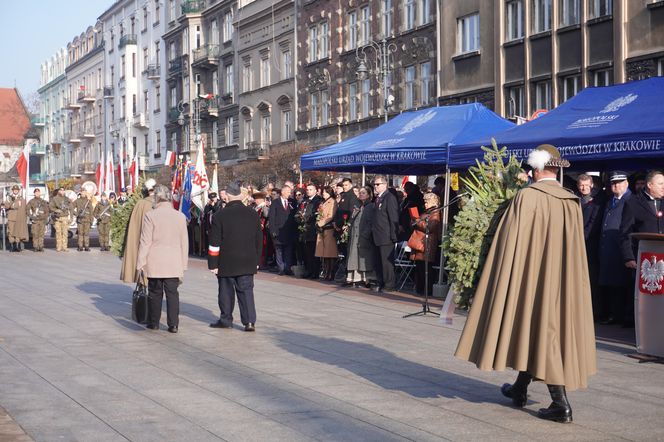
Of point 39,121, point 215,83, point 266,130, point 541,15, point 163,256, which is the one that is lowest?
point 163,256

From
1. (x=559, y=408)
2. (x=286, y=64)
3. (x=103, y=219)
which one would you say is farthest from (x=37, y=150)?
(x=559, y=408)

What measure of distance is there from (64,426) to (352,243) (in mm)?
11748

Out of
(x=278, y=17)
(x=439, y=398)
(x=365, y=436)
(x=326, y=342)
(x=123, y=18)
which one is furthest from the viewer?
(x=123, y=18)

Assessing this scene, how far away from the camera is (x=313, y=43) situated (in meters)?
47.7

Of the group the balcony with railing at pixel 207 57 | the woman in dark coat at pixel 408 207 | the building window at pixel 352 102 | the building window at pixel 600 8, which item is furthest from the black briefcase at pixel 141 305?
the balcony with railing at pixel 207 57

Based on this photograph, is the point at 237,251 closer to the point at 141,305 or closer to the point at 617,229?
the point at 141,305

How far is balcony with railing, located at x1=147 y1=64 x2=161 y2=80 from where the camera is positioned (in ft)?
247

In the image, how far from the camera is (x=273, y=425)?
738 centimetres

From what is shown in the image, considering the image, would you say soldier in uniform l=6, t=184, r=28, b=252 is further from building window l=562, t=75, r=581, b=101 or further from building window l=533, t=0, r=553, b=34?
building window l=562, t=75, r=581, b=101

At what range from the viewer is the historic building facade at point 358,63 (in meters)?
38.2

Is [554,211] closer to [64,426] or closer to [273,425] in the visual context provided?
[273,425]

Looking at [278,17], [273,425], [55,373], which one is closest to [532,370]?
[273,425]

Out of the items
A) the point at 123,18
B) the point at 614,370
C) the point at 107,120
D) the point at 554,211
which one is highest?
the point at 123,18

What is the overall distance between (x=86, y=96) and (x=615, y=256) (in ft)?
284
